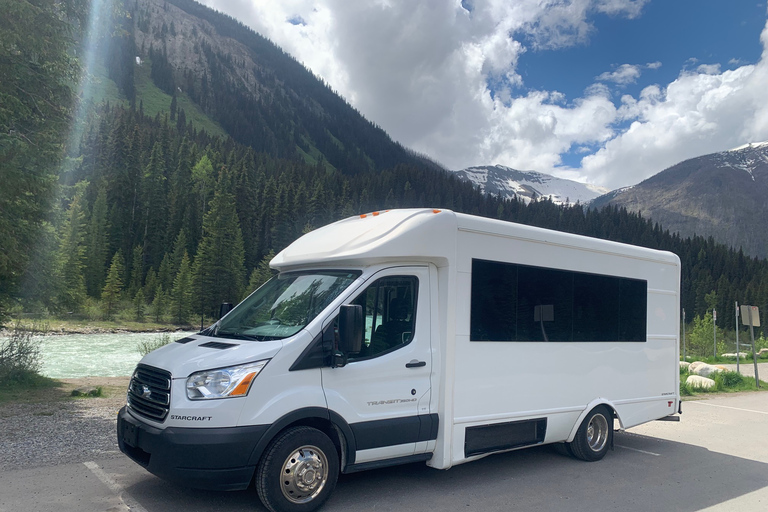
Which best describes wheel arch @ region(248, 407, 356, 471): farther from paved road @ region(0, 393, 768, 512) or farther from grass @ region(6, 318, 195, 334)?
grass @ region(6, 318, 195, 334)

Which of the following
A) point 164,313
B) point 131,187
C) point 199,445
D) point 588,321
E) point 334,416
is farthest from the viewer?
point 131,187

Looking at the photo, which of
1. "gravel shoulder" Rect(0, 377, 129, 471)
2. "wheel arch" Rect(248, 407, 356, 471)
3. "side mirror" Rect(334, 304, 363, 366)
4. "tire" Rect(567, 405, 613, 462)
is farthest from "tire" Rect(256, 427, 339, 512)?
"tire" Rect(567, 405, 613, 462)

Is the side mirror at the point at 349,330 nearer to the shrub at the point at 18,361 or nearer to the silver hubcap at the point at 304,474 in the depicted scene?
the silver hubcap at the point at 304,474

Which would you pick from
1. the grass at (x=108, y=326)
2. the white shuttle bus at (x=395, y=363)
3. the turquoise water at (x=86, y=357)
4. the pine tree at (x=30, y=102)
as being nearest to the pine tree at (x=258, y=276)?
the grass at (x=108, y=326)

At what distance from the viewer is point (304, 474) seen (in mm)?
5207

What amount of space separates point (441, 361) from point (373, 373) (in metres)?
0.88

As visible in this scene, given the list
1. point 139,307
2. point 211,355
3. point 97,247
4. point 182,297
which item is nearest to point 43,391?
point 211,355

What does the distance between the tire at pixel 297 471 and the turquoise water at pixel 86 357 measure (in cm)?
1595

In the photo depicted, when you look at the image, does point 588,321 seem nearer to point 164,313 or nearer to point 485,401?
point 485,401

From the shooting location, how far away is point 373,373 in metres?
5.64

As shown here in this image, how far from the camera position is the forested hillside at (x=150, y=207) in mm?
10844

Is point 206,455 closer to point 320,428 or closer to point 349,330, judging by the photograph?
point 320,428

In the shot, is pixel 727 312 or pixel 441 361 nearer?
pixel 441 361

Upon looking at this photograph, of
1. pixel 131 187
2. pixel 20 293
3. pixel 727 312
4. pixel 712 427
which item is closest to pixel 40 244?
pixel 20 293
